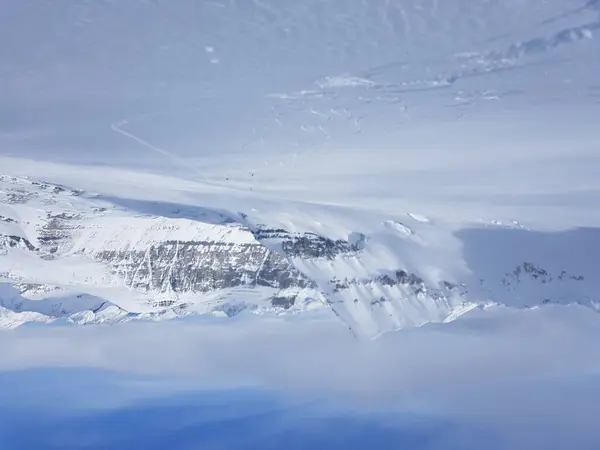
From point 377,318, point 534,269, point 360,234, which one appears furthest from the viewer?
point 377,318

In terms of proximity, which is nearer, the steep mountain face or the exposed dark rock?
the steep mountain face

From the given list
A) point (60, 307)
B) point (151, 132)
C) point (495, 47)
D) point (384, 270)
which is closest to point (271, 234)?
point (384, 270)

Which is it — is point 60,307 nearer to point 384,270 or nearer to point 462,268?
point 384,270

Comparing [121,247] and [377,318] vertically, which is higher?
[121,247]

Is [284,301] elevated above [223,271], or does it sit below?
below

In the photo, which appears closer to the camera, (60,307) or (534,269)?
(534,269)

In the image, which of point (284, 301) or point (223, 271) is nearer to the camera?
point (284, 301)

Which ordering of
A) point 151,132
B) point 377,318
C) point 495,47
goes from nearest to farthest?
point 495,47
point 151,132
point 377,318

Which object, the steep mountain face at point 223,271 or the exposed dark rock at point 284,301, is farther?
the exposed dark rock at point 284,301
